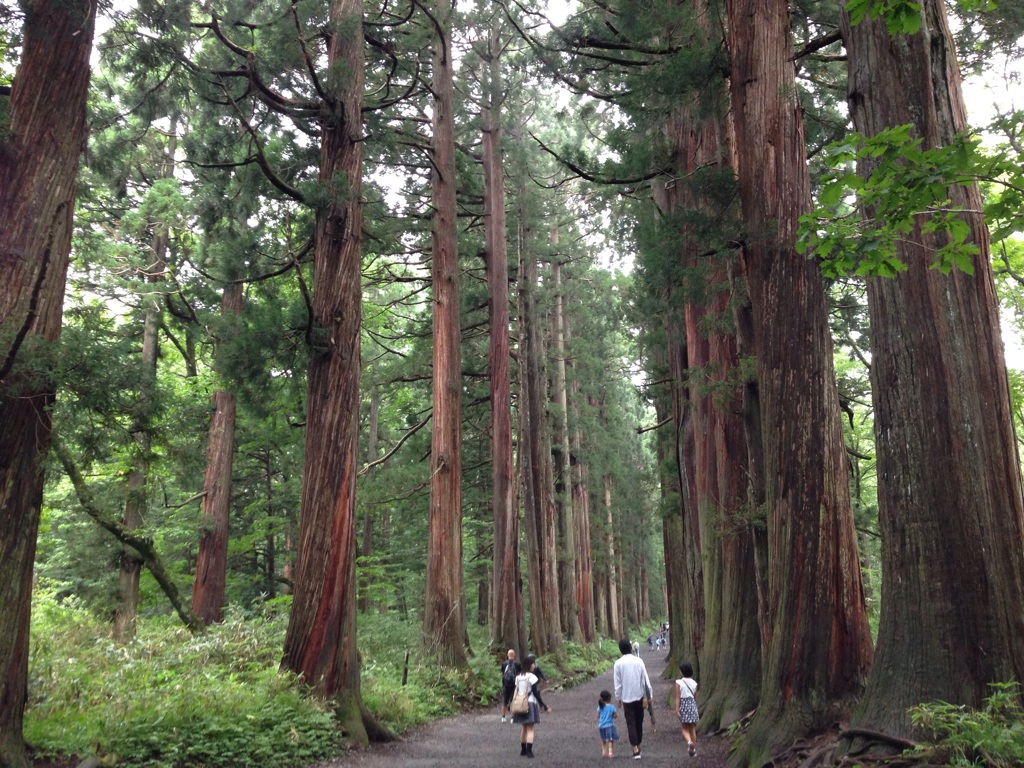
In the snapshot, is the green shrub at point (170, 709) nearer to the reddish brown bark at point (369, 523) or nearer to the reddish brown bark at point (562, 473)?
the reddish brown bark at point (369, 523)

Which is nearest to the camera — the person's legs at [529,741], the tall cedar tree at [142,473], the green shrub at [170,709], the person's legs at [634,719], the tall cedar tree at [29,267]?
the tall cedar tree at [29,267]

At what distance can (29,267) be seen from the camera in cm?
589

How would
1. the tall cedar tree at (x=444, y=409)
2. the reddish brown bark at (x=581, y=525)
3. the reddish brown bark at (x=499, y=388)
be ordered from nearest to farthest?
1. the tall cedar tree at (x=444, y=409)
2. the reddish brown bark at (x=499, y=388)
3. the reddish brown bark at (x=581, y=525)

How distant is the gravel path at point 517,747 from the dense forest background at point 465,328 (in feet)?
1.61

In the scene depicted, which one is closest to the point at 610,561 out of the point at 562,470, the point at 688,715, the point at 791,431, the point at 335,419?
the point at 562,470

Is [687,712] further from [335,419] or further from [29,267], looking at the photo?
[29,267]

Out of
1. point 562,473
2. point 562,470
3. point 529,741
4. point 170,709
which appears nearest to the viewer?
point 170,709

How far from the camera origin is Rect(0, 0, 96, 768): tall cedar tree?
18.0 feet

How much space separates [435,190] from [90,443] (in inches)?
454

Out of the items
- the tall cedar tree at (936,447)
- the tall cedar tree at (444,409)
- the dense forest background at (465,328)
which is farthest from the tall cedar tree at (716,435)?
the tall cedar tree at (444,409)

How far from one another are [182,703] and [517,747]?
485 centimetres

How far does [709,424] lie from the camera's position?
1169cm

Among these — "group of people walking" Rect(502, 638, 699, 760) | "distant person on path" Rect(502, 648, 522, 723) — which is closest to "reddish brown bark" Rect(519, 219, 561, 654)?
"distant person on path" Rect(502, 648, 522, 723)

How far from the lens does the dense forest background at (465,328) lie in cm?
517
